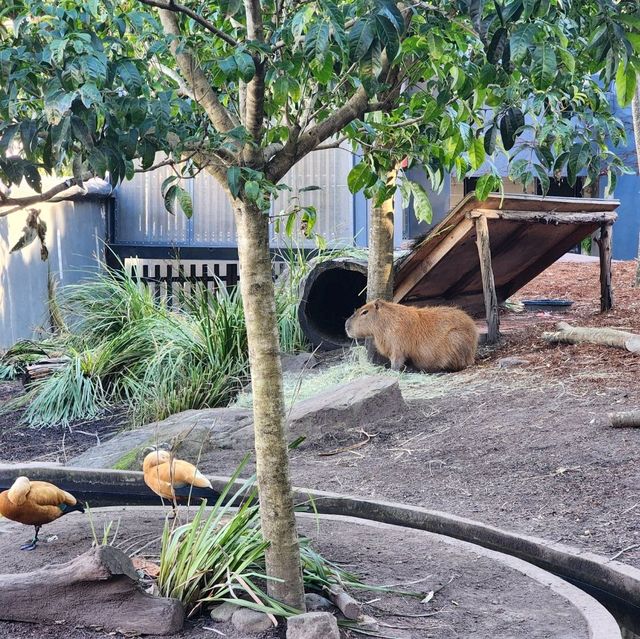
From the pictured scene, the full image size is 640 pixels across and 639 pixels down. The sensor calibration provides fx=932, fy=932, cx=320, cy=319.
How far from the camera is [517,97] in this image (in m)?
3.40

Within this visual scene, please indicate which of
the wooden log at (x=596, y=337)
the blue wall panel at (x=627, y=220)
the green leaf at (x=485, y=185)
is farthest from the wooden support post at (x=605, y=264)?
the blue wall panel at (x=627, y=220)

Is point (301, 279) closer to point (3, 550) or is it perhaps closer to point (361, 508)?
point (361, 508)

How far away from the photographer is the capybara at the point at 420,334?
27.1 feet

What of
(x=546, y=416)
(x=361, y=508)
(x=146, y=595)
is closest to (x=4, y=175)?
(x=146, y=595)

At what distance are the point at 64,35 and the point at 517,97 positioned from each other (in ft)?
5.32

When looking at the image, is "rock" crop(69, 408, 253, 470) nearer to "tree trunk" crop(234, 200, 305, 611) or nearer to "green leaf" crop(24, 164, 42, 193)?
"tree trunk" crop(234, 200, 305, 611)

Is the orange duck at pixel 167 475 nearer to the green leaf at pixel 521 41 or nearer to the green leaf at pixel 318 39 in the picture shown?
the green leaf at pixel 318 39

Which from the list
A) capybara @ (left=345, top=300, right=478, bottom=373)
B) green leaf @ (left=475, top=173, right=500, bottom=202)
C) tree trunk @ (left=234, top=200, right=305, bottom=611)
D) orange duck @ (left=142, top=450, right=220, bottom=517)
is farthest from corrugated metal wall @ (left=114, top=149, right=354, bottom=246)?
tree trunk @ (left=234, top=200, right=305, bottom=611)

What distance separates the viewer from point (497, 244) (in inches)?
376

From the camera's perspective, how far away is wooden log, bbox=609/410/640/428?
5.71m

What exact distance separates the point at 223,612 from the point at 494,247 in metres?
6.72

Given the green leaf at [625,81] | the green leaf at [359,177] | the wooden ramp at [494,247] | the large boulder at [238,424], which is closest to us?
the green leaf at [625,81]

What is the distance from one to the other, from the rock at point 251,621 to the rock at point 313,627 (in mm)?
173

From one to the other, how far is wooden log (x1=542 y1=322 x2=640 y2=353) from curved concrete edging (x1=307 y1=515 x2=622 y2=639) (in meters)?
3.61
